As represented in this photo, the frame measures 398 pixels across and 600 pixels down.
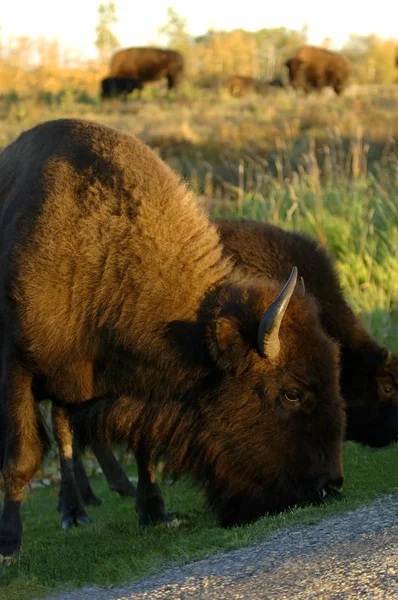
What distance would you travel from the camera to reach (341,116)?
1393 inches

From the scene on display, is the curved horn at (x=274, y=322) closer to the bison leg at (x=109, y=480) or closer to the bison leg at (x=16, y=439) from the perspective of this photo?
A: the bison leg at (x=16, y=439)

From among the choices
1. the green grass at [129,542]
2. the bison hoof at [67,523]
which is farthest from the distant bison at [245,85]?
the green grass at [129,542]

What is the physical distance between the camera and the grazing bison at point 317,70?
163ft

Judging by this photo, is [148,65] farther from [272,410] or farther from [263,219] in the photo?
[272,410]

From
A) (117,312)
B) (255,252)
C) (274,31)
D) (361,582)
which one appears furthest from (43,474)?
(274,31)

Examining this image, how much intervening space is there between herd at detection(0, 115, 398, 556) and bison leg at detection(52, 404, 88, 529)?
637 millimetres

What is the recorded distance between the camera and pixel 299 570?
4.47 meters

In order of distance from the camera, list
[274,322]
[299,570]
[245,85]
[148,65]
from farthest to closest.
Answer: [245,85]
[148,65]
[274,322]
[299,570]

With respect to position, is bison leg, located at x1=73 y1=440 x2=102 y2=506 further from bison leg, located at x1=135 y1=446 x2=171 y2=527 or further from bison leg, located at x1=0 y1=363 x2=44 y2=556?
bison leg, located at x1=0 y1=363 x2=44 y2=556

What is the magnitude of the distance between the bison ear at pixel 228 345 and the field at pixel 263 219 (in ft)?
3.02

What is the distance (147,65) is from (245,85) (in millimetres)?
4964

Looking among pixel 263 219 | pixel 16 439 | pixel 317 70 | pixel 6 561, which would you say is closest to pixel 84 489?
pixel 16 439

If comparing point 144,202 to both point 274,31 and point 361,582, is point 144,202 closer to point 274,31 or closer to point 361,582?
point 361,582

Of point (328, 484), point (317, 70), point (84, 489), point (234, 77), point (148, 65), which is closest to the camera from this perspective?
point (328, 484)
